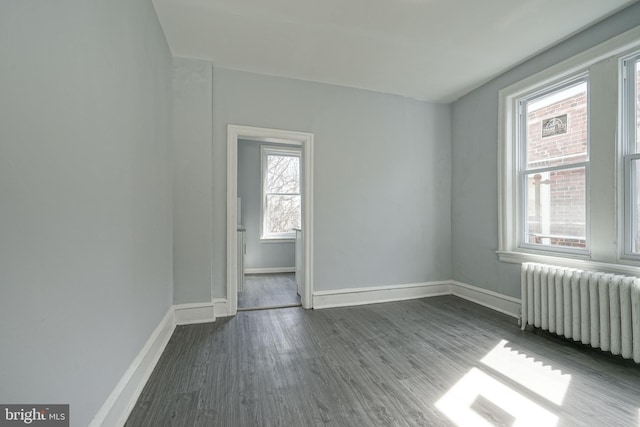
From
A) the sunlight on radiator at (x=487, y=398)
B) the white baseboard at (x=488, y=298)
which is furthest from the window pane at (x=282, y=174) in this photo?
the sunlight on radiator at (x=487, y=398)

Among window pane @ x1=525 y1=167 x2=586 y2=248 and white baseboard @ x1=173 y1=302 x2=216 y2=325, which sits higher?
window pane @ x1=525 y1=167 x2=586 y2=248

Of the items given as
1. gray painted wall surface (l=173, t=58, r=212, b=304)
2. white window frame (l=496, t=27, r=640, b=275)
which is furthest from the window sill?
gray painted wall surface (l=173, t=58, r=212, b=304)

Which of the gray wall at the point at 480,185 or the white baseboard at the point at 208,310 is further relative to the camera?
the gray wall at the point at 480,185

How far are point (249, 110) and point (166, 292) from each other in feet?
7.23

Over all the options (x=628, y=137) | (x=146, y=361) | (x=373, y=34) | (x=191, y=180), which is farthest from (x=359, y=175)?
(x=146, y=361)

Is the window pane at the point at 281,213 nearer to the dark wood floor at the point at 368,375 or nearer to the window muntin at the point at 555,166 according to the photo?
the dark wood floor at the point at 368,375

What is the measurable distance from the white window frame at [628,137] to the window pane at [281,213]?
4.60 metres

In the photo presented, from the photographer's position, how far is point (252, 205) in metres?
5.51

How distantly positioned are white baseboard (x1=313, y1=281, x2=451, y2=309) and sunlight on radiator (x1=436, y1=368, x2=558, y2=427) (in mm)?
1748

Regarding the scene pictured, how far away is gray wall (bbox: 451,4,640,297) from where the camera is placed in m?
3.24

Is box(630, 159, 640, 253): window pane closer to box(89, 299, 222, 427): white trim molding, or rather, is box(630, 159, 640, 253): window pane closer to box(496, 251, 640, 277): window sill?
box(496, 251, 640, 277): window sill

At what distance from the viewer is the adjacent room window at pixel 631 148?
2238 millimetres

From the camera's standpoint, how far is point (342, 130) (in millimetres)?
3611

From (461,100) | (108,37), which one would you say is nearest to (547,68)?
(461,100)
